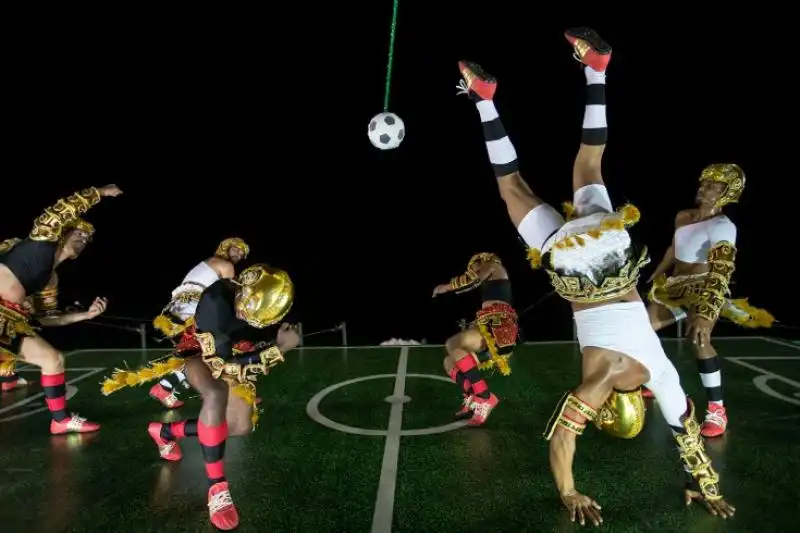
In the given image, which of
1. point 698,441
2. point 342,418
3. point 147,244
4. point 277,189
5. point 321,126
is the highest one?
point 321,126

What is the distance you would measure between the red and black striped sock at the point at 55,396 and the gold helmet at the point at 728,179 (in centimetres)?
596

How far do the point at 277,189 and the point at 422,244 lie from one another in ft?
13.9

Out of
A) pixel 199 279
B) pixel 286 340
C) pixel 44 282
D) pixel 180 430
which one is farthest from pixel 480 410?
pixel 44 282

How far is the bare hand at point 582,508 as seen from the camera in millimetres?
2742

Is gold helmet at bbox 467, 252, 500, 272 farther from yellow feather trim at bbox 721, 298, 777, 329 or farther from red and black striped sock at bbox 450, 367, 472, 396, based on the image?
yellow feather trim at bbox 721, 298, 777, 329

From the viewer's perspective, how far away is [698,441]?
9.46 feet

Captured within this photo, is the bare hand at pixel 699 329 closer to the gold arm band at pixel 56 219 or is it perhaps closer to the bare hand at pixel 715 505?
the bare hand at pixel 715 505

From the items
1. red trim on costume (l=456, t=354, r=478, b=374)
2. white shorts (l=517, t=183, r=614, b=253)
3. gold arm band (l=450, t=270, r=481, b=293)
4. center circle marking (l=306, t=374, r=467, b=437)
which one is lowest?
center circle marking (l=306, t=374, r=467, b=437)

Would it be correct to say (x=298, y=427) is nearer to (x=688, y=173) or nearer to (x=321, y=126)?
(x=321, y=126)

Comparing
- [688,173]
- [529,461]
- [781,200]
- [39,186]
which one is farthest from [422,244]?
[529,461]

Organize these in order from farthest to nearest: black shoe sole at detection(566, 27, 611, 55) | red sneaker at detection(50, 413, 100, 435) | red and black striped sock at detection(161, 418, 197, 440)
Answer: red sneaker at detection(50, 413, 100, 435), red and black striped sock at detection(161, 418, 197, 440), black shoe sole at detection(566, 27, 611, 55)

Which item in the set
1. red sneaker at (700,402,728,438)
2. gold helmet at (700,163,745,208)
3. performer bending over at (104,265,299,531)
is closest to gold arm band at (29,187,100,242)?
performer bending over at (104,265,299,531)

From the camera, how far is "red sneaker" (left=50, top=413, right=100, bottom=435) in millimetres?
4418

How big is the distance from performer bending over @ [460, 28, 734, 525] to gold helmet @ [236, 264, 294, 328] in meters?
1.52
